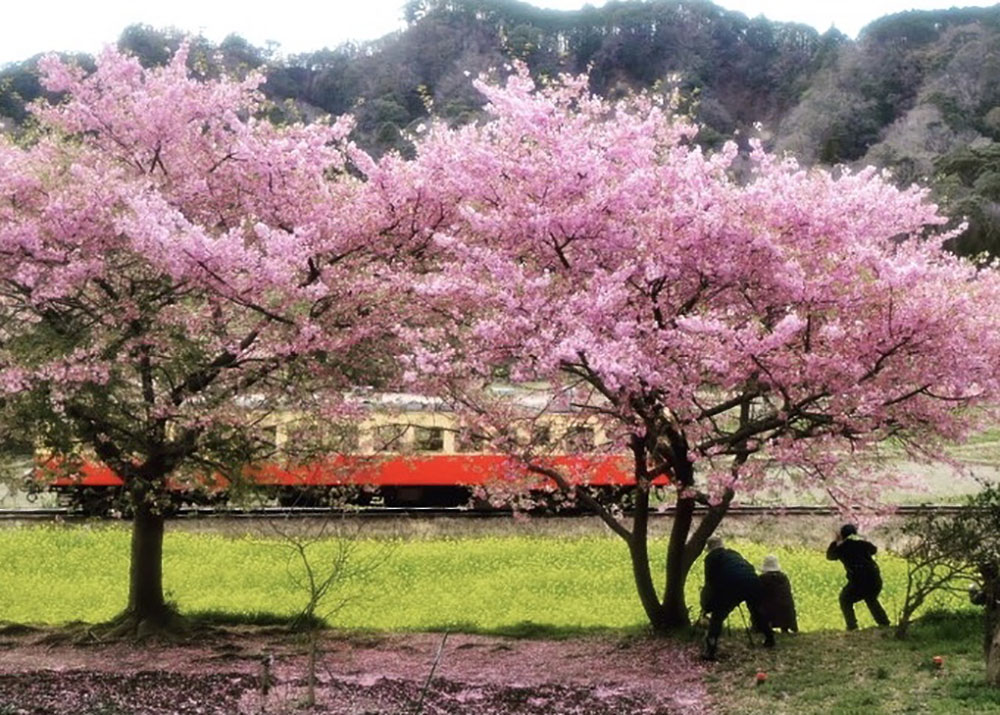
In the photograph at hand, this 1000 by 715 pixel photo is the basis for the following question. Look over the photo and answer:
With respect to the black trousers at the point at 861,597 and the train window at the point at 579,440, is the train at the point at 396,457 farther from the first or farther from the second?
the black trousers at the point at 861,597

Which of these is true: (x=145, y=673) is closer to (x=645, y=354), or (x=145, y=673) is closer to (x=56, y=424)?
(x=56, y=424)

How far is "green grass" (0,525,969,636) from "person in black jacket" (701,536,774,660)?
2.87 meters

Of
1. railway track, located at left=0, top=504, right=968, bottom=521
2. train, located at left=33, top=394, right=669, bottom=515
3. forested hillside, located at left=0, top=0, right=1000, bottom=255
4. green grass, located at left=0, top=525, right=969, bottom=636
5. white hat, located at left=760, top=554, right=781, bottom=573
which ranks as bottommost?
green grass, located at left=0, top=525, right=969, bottom=636

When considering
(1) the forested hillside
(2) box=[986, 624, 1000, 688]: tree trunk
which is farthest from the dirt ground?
(1) the forested hillside

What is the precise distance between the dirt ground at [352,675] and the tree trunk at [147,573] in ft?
1.70

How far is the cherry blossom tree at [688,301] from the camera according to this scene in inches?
364

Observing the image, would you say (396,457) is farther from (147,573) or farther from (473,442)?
(147,573)

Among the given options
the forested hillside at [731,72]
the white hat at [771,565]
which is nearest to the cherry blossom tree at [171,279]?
the white hat at [771,565]

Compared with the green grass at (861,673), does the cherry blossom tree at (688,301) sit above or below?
above

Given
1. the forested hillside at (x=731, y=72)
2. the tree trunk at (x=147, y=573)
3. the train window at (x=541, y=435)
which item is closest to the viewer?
the train window at (x=541, y=435)

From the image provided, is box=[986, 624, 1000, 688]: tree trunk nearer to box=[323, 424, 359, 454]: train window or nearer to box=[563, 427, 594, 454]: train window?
box=[563, 427, 594, 454]: train window

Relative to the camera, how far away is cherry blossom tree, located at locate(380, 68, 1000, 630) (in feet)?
30.3

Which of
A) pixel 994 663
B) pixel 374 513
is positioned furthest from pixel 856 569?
pixel 374 513

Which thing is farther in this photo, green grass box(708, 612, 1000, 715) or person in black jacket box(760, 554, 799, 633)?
person in black jacket box(760, 554, 799, 633)
